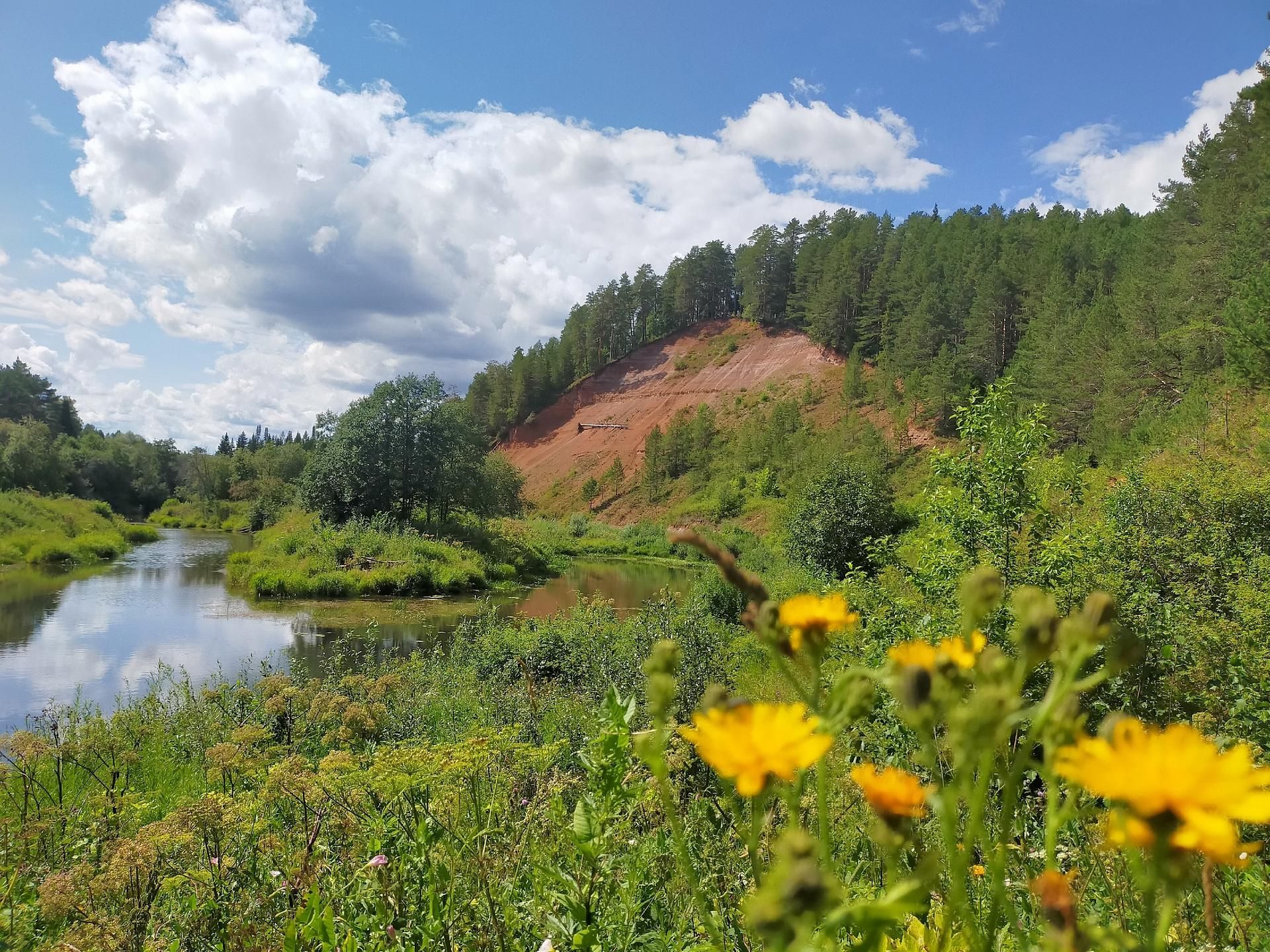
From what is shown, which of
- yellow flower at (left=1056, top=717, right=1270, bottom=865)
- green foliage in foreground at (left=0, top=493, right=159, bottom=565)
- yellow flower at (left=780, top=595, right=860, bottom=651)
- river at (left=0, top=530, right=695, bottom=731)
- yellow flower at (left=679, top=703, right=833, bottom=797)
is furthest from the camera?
green foliage in foreground at (left=0, top=493, right=159, bottom=565)

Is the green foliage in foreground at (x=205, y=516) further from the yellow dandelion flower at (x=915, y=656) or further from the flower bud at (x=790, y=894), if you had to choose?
the flower bud at (x=790, y=894)

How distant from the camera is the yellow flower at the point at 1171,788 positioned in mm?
486

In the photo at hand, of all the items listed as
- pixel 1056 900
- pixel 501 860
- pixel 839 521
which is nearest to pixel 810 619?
pixel 1056 900

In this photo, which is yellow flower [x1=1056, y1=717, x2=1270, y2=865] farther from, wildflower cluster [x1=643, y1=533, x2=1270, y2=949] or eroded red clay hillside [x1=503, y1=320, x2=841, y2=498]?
eroded red clay hillside [x1=503, y1=320, x2=841, y2=498]

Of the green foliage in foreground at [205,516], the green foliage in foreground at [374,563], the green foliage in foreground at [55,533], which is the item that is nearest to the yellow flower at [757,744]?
the green foliage in foreground at [374,563]

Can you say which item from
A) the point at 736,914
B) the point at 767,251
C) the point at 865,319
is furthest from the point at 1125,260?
the point at 736,914

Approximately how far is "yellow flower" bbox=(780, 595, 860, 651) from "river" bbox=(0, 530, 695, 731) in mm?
8337

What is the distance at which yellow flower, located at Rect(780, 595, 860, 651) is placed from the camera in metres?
0.83

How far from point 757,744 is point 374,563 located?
68.4 feet

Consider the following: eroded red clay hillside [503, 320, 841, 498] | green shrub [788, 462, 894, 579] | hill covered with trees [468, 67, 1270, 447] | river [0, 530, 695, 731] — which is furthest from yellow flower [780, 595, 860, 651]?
eroded red clay hillside [503, 320, 841, 498]

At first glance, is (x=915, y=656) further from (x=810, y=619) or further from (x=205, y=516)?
(x=205, y=516)

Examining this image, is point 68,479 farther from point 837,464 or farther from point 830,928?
point 830,928

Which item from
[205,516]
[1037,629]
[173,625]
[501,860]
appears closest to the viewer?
[1037,629]

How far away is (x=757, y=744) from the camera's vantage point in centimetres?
64
